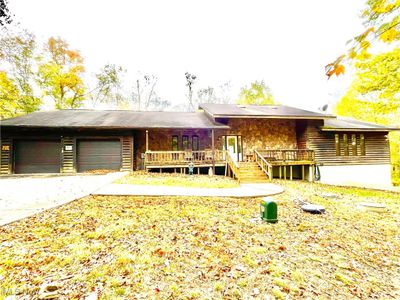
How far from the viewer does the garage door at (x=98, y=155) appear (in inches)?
507

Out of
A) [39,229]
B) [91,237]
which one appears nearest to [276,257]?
[91,237]

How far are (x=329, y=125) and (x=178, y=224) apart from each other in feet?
51.2

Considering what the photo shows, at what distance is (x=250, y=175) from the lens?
36.8 feet

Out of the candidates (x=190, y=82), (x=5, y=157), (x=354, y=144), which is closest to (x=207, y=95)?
(x=190, y=82)

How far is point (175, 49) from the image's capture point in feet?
102

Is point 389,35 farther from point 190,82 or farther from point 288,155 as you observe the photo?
point 190,82

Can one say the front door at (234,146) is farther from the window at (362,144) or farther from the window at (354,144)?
the window at (362,144)

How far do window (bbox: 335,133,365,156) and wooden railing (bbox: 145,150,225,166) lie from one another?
9.60m

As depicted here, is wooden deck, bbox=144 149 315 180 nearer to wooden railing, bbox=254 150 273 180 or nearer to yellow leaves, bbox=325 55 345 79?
wooden railing, bbox=254 150 273 180

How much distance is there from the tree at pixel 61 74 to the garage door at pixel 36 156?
1194 cm

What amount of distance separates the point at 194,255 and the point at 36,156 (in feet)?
47.2

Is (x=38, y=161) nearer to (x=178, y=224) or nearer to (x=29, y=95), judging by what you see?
(x=29, y=95)

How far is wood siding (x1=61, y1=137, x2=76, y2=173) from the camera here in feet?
41.2

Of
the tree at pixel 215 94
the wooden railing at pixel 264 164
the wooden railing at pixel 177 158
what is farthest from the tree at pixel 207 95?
the wooden railing at pixel 264 164
